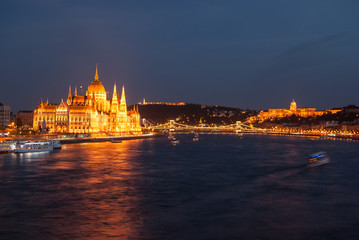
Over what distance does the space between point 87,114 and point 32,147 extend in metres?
52.8

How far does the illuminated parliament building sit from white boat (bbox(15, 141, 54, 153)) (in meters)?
45.2

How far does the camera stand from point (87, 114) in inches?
4173

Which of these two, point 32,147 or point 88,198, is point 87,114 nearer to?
point 32,147

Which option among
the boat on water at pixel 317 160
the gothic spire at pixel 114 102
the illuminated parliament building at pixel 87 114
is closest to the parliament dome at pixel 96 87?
the illuminated parliament building at pixel 87 114

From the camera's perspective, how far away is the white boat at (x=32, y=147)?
51.5 meters

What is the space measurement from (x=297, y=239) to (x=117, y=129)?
107 meters

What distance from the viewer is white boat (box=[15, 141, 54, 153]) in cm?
5153

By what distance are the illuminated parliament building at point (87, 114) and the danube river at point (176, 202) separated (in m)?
67.3

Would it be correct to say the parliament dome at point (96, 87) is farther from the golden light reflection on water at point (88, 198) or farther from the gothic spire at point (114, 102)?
the golden light reflection on water at point (88, 198)

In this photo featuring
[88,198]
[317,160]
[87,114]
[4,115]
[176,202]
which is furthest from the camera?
[4,115]

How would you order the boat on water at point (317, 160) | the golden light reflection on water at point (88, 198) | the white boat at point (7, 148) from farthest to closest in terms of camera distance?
the white boat at point (7, 148), the boat on water at point (317, 160), the golden light reflection on water at point (88, 198)

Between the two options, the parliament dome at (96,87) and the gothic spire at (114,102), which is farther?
the gothic spire at (114,102)

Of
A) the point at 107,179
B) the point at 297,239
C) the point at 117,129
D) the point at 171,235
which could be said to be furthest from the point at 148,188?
the point at 117,129

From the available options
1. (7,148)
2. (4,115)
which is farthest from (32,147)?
(4,115)
